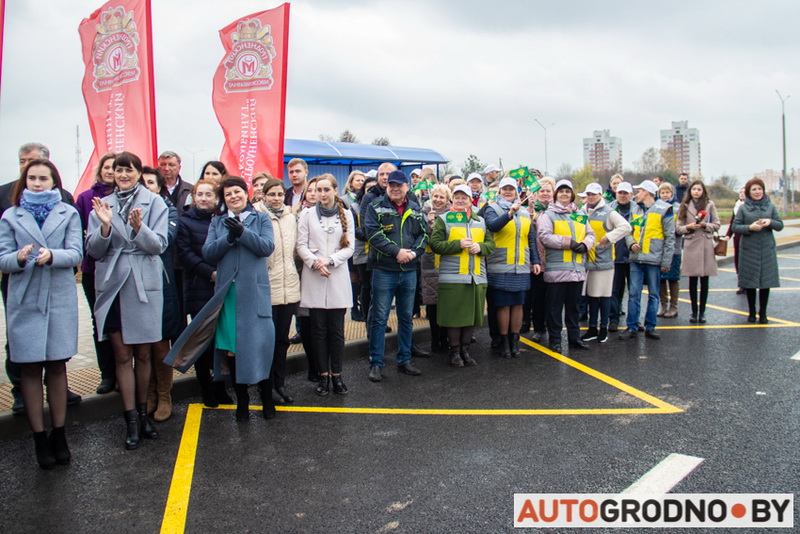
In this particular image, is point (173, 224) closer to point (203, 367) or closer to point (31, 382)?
point (203, 367)

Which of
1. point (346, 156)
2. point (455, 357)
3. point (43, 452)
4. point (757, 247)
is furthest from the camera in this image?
point (346, 156)

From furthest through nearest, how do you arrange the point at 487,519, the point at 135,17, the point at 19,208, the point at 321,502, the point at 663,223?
the point at 663,223
the point at 135,17
the point at 19,208
the point at 321,502
the point at 487,519

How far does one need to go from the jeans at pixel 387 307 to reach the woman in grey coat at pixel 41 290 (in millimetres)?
A: 2729

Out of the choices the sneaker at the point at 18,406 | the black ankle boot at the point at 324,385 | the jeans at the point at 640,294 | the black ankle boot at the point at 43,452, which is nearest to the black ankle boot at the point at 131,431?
the black ankle boot at the point at 43,452

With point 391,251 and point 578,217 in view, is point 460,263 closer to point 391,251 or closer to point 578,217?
point 391,251

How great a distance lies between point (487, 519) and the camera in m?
3.14

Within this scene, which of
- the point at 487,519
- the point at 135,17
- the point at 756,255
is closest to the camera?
the point at 487,519

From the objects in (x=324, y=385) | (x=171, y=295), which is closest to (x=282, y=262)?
(x=171, y=295)

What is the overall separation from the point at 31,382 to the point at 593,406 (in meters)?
4.24

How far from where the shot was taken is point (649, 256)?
7.71m

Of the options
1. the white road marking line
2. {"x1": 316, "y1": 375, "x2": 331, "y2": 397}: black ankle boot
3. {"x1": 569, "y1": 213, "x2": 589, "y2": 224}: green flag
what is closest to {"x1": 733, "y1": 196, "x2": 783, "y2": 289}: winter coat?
{"x1": 569, "y1": 213, "x2": 589, "y2": 224}: green flag

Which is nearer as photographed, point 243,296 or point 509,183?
point 243,296

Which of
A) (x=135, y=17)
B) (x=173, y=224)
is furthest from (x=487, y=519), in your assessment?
(x=135, y=17)

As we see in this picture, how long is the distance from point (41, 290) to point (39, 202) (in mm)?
610
